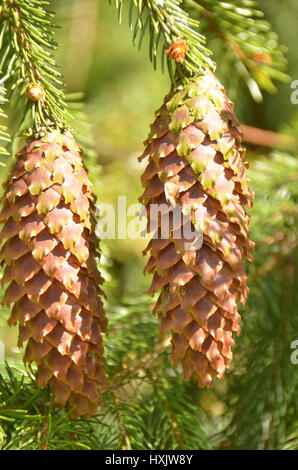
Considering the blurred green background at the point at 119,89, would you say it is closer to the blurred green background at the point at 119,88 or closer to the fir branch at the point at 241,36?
the blurred green background at the point at 119,88

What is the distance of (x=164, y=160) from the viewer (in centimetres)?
61

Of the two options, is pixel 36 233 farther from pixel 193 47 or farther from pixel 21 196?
pixel 193 47

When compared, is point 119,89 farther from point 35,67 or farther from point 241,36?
point 35,67

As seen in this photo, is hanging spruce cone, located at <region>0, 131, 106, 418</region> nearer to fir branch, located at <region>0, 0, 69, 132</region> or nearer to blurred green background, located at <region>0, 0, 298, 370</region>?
fir branch, located at <region>0, 0, 69, 132</region>

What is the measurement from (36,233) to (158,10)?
0.28m

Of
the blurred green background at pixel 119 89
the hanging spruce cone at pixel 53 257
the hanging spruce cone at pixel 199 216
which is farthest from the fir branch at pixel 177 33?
the blurred green background at pixel 119 89

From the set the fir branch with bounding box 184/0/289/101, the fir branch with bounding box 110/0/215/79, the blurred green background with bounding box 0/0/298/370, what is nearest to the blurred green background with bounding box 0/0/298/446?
the blurred green background with bounding box 0/0/298/370

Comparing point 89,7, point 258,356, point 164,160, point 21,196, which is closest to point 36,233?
point 21,196

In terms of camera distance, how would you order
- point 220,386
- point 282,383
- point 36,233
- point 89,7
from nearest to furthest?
1. point 36,233
2. point 282,383
3. point 220,386
4. point 89,7

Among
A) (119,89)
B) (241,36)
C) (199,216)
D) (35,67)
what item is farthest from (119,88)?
(199,216)

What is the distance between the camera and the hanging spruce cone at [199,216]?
1.96 ft

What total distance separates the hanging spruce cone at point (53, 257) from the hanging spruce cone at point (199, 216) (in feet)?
0.25

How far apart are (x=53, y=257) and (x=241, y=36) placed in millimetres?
484

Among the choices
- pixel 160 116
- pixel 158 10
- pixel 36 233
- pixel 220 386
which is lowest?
pixel 220 386
